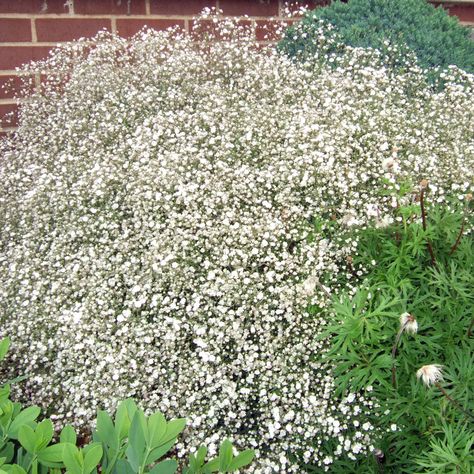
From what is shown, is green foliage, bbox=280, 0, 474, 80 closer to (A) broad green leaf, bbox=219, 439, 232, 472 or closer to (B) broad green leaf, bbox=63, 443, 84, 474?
(A) broad green leaf, bbox=219, 439, 232, 472

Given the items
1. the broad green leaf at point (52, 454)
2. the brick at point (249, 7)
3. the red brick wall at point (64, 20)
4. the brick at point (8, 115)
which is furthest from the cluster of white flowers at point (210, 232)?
the broad green leaf at point (52, 454)

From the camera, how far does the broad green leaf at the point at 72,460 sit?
4.23 ft

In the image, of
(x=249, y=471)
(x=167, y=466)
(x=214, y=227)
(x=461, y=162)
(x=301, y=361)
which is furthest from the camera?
(x=461, y=162)

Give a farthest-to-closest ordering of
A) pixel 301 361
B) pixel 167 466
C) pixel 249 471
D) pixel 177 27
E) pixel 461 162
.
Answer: pixel 177 27, pixel 461 162, pixel 301 361, pixel 249 471, pixel 167 466

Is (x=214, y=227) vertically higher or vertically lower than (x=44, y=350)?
higher

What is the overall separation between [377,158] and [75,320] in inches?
65.6

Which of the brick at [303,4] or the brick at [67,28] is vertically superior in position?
the brick at [303,4]

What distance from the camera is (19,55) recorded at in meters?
3.89

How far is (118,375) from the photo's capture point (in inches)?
102

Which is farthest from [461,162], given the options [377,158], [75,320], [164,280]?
[75,320]

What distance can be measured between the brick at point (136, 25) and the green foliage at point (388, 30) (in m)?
0.83

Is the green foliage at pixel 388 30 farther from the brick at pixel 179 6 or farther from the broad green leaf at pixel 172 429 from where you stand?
the broad green leaf at pixel 172 429

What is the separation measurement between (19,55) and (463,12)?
3.76m

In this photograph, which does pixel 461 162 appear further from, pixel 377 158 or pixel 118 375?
pixel 118 375
